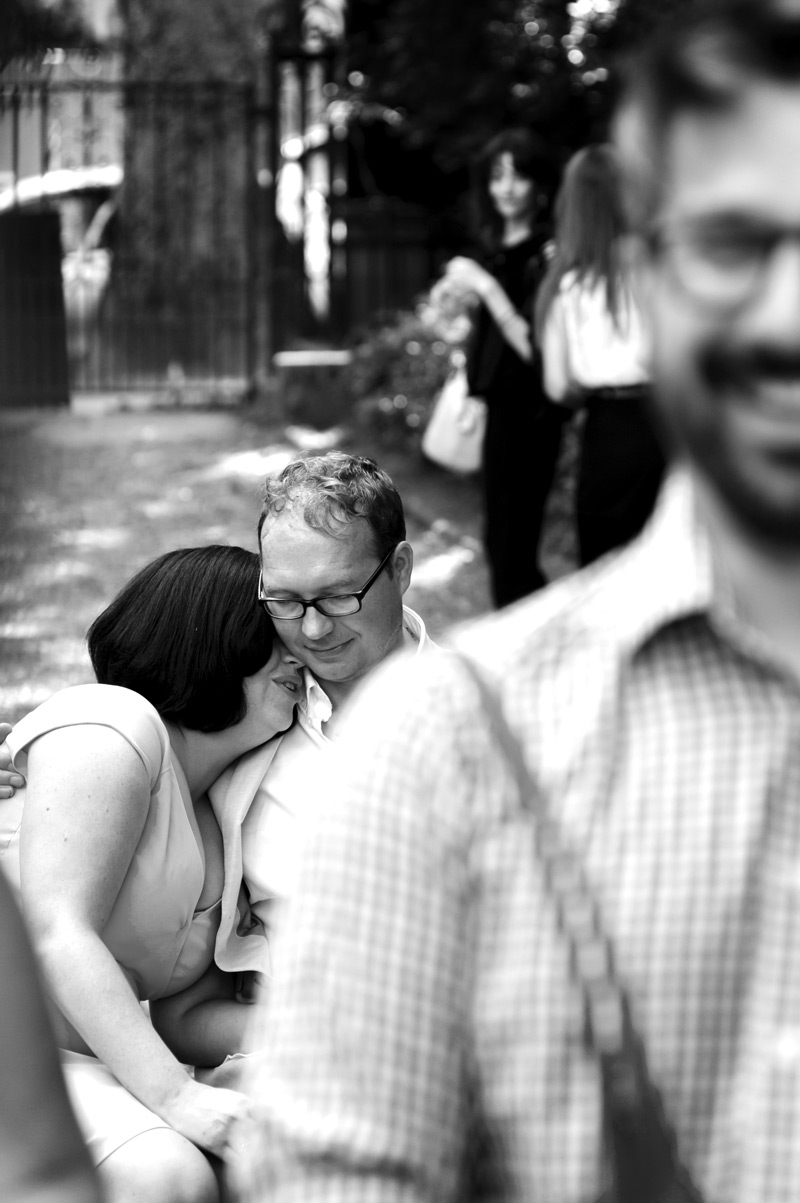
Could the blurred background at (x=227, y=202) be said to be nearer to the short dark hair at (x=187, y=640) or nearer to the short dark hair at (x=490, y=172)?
the short dark hair at (x=490, y=172)

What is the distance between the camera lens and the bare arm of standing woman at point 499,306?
6.23 m

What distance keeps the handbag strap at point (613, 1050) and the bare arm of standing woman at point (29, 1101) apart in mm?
384

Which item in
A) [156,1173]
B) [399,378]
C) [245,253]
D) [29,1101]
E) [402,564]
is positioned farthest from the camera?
[245,253]

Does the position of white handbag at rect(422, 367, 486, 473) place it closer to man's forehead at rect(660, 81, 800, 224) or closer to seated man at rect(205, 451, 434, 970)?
seated man at rect(205, 451, 434, 970)

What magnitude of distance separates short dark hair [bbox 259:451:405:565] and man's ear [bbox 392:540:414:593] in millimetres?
18

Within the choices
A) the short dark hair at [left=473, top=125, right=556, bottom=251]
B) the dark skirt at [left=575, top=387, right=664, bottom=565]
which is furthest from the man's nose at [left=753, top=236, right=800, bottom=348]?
the short dark hair at [left=473, top=125, right=556, bottom=251]

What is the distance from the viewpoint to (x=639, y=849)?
3.68 feet

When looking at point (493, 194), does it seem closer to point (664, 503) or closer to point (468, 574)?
point (468, 574)

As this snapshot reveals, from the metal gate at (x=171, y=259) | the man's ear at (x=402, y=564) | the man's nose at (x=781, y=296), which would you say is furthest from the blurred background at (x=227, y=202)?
the man's nose at (x=781, y=296)

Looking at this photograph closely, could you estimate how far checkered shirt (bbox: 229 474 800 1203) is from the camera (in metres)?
1.12

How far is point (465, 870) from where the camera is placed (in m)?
1.15

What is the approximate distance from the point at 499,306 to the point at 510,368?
0.75 ft

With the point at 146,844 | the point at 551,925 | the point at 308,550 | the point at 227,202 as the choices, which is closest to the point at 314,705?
the point at 308,550

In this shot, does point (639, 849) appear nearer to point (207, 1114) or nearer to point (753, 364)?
point (753, 364)
